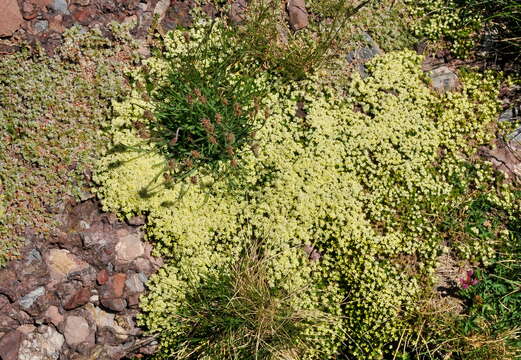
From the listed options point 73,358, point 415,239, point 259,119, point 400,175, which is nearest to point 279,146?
point 259,119

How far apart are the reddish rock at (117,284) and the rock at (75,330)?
45 centimetres

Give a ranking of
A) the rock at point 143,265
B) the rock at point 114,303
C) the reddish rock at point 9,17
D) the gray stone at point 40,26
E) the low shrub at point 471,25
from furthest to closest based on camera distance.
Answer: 1. the low shrub at point 471,25
2. the gray stone at point 40,26
3. the reddish rock at point 9,17
4. the rock at point 143,265
5. the rock at point 114,303

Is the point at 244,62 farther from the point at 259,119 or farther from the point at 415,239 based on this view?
the point at 415,239

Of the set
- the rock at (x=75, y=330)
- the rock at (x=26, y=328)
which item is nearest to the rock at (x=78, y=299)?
the rock at (x=75, y=330)

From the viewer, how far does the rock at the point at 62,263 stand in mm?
4566

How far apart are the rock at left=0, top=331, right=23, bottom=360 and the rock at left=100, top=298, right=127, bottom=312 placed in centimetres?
90

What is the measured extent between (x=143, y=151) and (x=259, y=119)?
4.62 feet

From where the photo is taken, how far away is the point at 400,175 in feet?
16.3

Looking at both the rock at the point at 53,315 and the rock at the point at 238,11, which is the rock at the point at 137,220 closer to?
the rock at the point at 53,315

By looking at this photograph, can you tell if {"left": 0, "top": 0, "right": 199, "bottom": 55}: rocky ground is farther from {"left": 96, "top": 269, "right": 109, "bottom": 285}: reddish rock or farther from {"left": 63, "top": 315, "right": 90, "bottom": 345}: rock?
{"left": 63, "top": 315, "right": 90, "bottom": 345}: rock

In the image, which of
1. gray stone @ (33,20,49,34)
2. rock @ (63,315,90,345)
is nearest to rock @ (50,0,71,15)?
gray stone @ (33,20,49,34)

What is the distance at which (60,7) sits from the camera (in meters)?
5.18

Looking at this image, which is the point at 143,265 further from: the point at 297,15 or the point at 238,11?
the point at 297,15

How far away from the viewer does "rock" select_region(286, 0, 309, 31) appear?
5.55 meters
